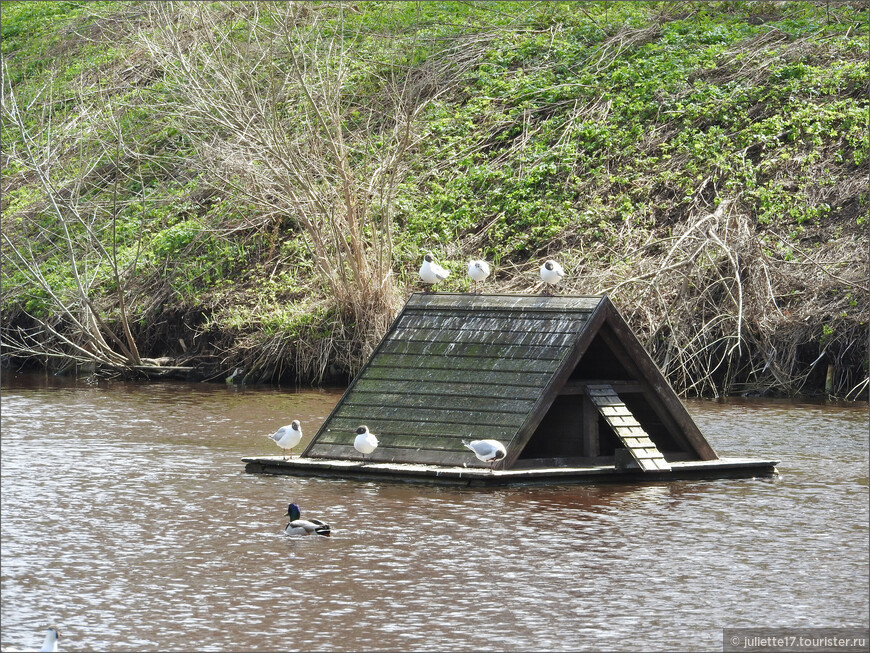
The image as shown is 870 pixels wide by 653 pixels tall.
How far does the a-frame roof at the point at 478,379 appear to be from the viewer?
44.0 feet

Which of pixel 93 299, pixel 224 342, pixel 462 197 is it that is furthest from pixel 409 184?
pixel 93 299

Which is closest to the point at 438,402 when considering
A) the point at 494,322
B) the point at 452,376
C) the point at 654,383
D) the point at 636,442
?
the point at 452,376

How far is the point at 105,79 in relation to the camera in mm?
32844

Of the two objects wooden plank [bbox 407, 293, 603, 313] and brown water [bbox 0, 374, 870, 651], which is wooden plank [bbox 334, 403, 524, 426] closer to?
brown water [bbox 0, 374, 870, 651]

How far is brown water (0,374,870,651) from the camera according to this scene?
27.8 feet

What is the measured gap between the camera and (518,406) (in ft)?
43.9

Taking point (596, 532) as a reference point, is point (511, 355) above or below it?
above

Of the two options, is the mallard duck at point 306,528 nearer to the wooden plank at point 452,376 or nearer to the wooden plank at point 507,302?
the wooden plank at point 452,376

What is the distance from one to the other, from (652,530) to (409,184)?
15.9 meters

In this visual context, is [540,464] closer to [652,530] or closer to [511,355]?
[511,355]

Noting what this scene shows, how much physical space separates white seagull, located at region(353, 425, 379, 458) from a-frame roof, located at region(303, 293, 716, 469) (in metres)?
0.12

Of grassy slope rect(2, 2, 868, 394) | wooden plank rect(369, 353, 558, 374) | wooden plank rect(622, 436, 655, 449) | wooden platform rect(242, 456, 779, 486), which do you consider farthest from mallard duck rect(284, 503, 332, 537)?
grassy slope rect(2, 2, 868, 394)

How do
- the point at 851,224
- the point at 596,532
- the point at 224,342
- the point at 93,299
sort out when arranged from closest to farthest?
1. the point at 596,532
2. the point at 851,224
3. the point at 224,342
4. the point at 93,299

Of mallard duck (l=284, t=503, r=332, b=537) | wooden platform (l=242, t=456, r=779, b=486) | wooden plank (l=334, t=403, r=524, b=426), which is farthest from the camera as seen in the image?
wooden plank (l=334, t=403, r=524, b=426)
